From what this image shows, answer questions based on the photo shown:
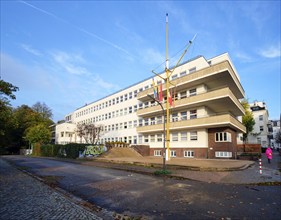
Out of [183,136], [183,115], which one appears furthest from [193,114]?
[183,136]

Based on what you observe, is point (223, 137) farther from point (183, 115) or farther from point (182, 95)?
point (182, 95)

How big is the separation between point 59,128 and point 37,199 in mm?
61839

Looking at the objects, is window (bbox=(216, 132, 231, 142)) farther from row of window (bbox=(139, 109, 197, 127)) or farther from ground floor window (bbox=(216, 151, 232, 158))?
row of window (bbox=(139, 109, 197, 127))

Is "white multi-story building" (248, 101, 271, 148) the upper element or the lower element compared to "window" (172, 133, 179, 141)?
upper

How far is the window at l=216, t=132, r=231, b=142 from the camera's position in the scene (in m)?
27.5

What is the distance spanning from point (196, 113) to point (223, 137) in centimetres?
488

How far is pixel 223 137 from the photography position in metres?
27.6

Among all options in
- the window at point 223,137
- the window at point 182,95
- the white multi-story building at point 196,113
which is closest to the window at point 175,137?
the white multi-story building at point 196,113

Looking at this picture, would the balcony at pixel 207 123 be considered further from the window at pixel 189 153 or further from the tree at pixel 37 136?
the tree at pixel 37 136

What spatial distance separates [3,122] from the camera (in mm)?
13180

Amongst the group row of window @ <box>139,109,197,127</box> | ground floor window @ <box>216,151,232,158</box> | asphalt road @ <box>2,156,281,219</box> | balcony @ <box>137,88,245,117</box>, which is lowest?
asphalt road @ <box>2,156,281,219</box>

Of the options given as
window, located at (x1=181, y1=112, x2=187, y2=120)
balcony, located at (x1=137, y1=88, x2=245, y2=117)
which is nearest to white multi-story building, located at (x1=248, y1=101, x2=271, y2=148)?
balcony, located at (x1=137, y1=88, x2=245, y2=117)

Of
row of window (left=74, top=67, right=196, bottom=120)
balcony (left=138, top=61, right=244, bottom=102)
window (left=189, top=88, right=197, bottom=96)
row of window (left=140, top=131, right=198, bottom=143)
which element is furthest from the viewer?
→ row of window (left=74, top=67, right=196, bottom=120)

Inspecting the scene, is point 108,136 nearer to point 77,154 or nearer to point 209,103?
point 77,154
